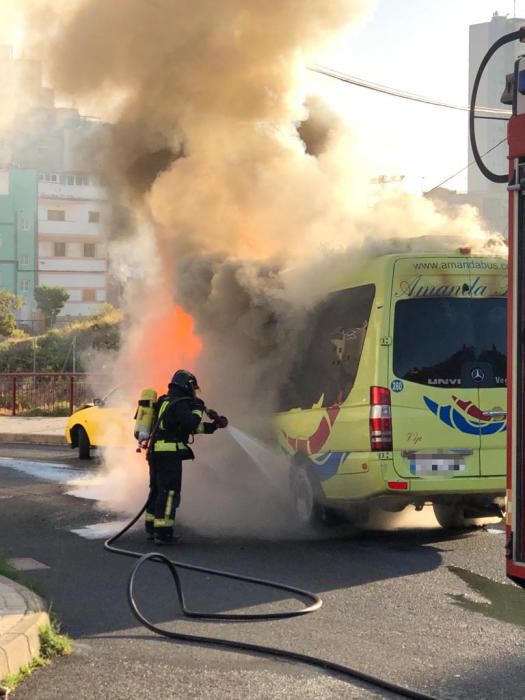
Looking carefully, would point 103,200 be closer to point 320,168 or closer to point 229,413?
point 320,168

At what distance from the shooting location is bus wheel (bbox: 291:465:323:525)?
912 cm

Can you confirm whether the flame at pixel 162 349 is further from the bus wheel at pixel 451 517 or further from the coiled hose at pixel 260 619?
the coiled hose at pixel 260 619

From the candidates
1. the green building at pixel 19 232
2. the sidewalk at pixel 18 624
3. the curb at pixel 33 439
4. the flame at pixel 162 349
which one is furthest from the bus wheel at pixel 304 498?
the green building at pixel 19 232

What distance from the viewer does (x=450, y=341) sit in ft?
27.3

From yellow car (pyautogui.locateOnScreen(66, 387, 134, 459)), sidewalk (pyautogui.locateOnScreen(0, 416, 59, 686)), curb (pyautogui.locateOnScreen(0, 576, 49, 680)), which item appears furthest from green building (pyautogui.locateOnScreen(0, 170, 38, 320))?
curb (pyautogui.locateOnScreen(0, 576, 49, 680))

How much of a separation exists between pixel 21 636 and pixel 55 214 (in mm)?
62533

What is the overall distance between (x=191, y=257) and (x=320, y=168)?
214 centimetres

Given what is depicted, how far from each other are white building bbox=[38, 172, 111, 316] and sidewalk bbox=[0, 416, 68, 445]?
40.5 metres

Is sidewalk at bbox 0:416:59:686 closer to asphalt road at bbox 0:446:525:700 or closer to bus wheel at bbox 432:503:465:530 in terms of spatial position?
asphalt road at bbox 0:446:525:700

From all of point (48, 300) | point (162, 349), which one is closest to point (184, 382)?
point (162, 349)

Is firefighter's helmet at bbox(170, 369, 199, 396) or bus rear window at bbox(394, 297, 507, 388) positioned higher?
bus rear window at bbox(394, 297, 507, 388)

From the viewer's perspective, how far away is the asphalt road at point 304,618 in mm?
4914

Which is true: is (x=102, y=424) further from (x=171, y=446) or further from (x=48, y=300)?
(x=48, y=300)

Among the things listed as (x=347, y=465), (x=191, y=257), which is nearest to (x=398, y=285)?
(x=347, y=465)
